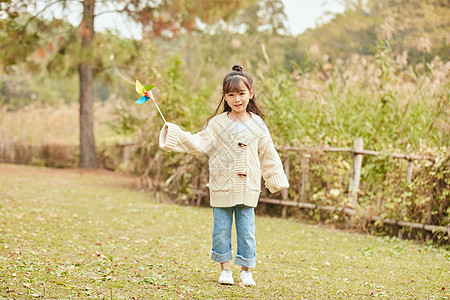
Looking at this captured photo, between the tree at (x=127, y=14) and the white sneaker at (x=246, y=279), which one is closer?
the white sneaker at (x=246, y=279)

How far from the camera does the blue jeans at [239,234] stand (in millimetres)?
3311

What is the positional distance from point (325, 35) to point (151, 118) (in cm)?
1659

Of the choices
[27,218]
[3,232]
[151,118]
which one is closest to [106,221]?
[27,218]

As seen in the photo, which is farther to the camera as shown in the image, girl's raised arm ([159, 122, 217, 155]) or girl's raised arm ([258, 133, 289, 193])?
girl's raised arm ([258, 133, 289, 193])

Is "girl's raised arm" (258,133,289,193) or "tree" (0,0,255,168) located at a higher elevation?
"tree" (0,0,255,168)

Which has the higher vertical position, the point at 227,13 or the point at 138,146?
the point at 227,13

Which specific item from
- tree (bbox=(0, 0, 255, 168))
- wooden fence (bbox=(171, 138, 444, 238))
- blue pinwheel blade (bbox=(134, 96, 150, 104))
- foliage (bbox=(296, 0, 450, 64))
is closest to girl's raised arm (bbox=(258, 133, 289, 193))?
blue pinwheel blade (bbox=(134, 96, 150, 104))

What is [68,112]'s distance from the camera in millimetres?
15547

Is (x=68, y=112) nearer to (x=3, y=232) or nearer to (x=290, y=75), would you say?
(x=290, y=75)

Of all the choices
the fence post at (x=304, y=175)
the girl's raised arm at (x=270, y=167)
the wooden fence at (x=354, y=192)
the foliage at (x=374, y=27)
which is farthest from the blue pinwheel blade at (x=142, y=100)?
the foliage at (x=374, y=27)

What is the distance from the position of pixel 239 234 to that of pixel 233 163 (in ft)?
1.59

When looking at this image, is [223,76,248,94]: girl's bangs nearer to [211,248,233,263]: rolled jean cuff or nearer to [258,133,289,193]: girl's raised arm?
[258,133,289,193]: girl's raised arm

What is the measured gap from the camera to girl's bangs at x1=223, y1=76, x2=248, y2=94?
325cm

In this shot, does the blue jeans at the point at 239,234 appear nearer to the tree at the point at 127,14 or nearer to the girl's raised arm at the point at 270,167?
the girl's raised arm at the point at 270,167
